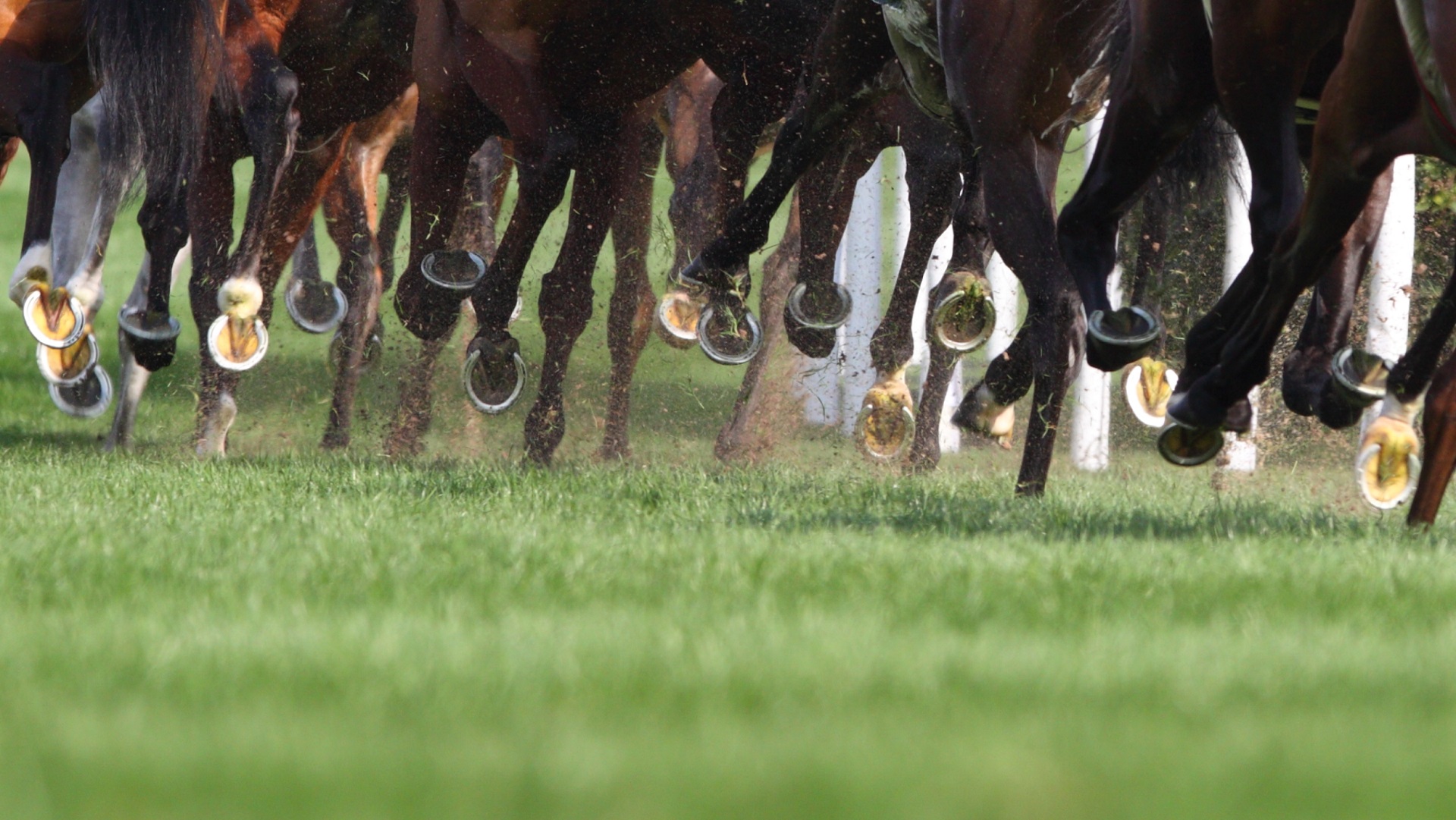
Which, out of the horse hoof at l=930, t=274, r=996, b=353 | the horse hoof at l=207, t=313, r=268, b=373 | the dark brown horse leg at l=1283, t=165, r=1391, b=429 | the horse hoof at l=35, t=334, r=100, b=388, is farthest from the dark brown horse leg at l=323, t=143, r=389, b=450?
the dark brown horse leg at l=1283, t=165, r=1391, b=429

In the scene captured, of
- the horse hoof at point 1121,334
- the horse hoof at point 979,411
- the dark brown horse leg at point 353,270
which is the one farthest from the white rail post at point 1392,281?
the dark brown horse leg at point 353,270

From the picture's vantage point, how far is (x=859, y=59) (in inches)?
220

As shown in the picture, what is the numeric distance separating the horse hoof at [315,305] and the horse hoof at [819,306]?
255 centimetres

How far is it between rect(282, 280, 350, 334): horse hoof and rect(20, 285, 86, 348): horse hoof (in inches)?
54.7

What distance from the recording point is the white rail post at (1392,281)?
22.2 ft

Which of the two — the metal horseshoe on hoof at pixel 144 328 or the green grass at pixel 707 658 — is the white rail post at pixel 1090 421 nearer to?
the green grass at pixel 707 658

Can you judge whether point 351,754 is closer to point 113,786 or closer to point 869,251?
point 113,786

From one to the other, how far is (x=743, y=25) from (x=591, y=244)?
1062 millimetres

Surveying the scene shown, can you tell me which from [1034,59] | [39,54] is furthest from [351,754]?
[39,54]

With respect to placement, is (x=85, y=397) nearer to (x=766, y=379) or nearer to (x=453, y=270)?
(x=453, y=270)

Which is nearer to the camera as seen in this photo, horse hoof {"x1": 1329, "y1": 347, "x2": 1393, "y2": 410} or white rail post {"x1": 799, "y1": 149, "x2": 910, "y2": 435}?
horse hoof {"x1": 1329, "y1": 347, "x2": 1393, "y2": 410}

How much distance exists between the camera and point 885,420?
6891 millimetres

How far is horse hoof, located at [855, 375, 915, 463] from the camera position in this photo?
6.88m

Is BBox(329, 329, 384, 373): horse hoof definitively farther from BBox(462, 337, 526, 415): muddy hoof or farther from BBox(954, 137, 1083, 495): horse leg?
BBox(954, 137, 1083, 495): horse leg
